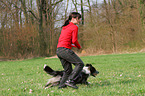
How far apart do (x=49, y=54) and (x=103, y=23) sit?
32.0ft

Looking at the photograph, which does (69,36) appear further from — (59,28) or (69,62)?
(59,28)

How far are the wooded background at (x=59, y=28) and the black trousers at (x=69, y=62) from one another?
1814 cm

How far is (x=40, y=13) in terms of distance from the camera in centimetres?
2498

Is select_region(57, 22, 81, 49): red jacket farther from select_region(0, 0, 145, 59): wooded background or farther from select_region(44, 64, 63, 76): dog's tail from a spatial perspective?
select_region(0, 0, 145, 59): wooded background

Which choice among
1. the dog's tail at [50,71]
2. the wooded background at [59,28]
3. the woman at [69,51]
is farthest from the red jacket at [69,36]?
the wooded background at [59,28]

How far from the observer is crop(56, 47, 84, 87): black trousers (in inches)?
177

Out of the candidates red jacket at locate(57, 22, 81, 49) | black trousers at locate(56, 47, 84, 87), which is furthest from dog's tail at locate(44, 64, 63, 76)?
red jacket at locate(57, 22, 81, 49)

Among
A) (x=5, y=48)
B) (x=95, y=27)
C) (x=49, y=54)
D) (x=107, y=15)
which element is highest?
(x=107, y=15)

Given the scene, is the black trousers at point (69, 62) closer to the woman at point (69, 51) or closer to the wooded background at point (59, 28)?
the woman at point (69, 51)

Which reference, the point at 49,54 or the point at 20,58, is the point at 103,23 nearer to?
the point at 49,54

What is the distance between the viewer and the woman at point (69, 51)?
14.8 feet

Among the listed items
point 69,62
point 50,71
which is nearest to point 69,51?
point 69,62

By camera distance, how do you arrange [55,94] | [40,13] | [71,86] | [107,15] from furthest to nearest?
[107,15] < [40,13] < [71,86] < [55,94]

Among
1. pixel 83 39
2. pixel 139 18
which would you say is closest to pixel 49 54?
pixel 83 39
